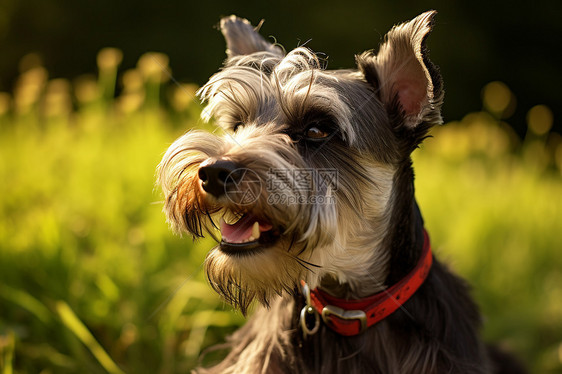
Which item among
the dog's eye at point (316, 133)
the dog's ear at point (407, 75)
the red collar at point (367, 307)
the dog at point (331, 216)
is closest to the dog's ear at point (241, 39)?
the dog at point (331, 216)

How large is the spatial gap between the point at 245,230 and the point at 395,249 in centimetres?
79

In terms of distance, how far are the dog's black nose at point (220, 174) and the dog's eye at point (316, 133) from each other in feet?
1.66

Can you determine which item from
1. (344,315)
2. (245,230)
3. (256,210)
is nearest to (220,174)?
(256,210)

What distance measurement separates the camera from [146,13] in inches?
440

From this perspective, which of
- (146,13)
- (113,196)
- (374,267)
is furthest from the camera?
(146,13)

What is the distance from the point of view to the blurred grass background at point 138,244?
348 cm

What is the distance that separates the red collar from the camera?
8.51ft

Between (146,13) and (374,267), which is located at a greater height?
(146,13)

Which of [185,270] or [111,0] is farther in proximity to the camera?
[111,0]

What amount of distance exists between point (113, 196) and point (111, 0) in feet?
26.6

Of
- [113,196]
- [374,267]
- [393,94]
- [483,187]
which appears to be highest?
[393,94]

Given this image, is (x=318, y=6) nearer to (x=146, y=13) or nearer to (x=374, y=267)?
(x=146, y=13)

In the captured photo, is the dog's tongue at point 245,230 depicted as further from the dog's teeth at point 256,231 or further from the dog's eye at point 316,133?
the dog's eye at point 316,133

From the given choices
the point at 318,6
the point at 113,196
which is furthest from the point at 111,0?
the point at 113,196
